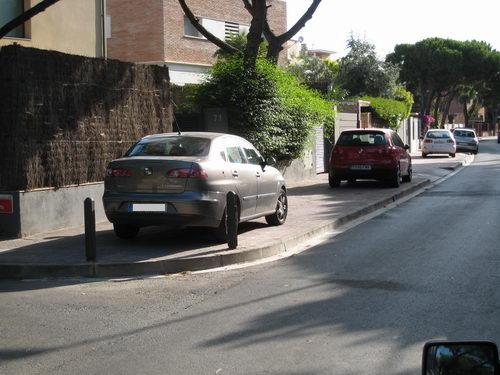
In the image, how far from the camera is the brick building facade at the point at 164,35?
112ft

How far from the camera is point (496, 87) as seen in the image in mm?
69062

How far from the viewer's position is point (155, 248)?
952cm

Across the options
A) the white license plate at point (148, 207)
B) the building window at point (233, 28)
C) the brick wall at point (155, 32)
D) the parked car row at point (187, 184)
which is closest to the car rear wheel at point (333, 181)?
the parked car row at point (187, 184)

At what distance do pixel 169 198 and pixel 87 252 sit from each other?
4.59ft

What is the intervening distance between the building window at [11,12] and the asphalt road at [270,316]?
8840mm

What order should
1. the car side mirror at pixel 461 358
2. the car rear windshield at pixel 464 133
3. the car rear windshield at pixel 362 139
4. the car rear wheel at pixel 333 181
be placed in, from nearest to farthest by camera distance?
the car side mirror at pixel 461 358
the car rear windshield at pixel 362 139
the car rear wheel at pixel 333 181
the car rear windshield at pixel 464 133

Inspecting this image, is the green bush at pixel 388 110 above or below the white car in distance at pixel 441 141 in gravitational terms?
above

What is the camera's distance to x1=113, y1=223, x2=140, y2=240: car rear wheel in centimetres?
1012

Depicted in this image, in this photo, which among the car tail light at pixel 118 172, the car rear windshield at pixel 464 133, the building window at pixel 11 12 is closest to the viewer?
the car tail light at pixel 118 172

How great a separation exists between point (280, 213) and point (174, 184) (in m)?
3.25

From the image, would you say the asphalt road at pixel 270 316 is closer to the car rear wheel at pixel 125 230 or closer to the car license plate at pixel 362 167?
the car rear wheel at pixel 125 230

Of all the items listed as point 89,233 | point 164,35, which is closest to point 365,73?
point 164,35

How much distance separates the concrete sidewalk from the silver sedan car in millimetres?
396

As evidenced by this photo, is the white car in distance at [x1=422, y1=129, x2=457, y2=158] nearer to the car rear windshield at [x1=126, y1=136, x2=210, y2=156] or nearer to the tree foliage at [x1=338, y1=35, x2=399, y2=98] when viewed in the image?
the tree foliage at [x1=338, y1=35, x2=399, y2=98]
